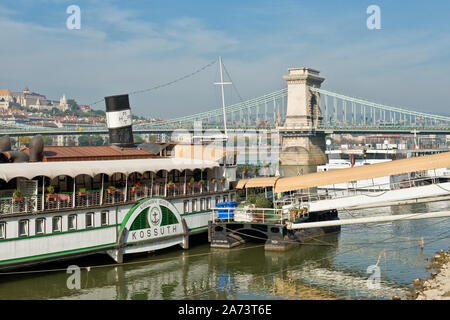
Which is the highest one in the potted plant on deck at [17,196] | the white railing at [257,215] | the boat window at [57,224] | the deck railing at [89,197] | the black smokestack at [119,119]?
the black smokestack at [119,119]

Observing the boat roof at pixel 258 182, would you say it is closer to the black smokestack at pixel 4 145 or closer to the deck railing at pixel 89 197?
the deck railing at pixel 89 197

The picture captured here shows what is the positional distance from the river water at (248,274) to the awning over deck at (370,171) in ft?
13.1

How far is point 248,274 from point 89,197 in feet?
Result: 29.4

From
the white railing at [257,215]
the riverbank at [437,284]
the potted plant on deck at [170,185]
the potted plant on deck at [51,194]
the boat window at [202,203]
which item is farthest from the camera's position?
the boat window at [202,203]

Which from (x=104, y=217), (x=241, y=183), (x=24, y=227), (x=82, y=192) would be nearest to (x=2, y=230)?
(x=24, y=227)

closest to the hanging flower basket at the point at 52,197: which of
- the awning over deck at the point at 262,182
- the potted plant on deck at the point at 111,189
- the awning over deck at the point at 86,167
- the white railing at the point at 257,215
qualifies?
the awning over deck at the point at 86,167

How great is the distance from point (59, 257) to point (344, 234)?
19.7m

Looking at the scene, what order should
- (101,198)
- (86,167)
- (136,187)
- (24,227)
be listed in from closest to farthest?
(24,227)
(86,167)
(101,198)
(136,187)

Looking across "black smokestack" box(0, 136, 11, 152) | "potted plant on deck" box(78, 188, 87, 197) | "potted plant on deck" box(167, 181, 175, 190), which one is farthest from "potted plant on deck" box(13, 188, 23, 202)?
"potted plant on deck" box(167, 181, 175, 190)

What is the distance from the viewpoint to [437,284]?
2180 cm

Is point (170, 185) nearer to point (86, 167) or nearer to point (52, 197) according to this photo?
point (86, 167)

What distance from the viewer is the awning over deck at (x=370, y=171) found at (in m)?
25.6

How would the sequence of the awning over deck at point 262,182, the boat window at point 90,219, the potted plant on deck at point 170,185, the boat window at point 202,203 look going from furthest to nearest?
the awning over deck at point 262,182
the boat window at point 202,203
the potted plant on deck at point 170,185
the boat window at point 90,219

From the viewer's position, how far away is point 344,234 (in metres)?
35.5
